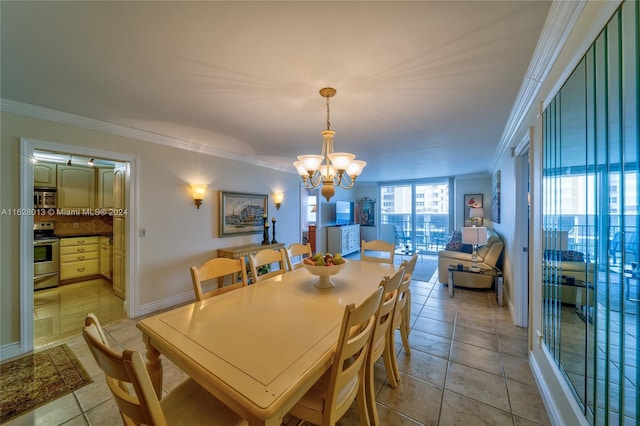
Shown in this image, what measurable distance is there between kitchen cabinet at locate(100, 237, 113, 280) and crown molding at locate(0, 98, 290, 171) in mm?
2686

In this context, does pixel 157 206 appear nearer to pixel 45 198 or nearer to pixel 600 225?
pixel 45 198

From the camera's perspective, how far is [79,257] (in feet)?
14.5

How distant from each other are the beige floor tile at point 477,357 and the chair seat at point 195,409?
2020mm

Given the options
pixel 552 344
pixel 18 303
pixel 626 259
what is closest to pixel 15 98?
pixel 18 303

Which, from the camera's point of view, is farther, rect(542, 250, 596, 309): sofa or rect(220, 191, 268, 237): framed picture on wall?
rect(220, 191, 268, 237): framed picture on wall

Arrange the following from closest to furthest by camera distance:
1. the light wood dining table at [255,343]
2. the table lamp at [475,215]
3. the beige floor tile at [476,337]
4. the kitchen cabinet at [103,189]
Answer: the light wood dining table at [255,343]
the beige floor tile at [476,337]
the kitchen cabinet at [103,189]
the table lamp at [475,215]

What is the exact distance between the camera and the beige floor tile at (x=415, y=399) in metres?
1.57

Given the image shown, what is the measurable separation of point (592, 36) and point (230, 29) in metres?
1.78

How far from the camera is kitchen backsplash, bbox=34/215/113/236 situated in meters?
4.43

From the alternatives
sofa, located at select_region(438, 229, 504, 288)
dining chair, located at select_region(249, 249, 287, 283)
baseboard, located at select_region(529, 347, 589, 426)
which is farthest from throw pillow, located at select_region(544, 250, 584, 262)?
sofa, located at select_region(438, 229, 504, 288)

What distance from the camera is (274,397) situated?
0.78 m

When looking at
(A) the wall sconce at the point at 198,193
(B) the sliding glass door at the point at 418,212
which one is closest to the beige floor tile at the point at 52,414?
(A) the wall sconce at the point at 198,193

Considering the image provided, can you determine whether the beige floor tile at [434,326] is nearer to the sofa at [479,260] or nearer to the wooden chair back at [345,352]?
the sofa at [479,260]

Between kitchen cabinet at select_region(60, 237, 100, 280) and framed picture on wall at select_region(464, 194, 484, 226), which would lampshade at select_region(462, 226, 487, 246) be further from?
kitchen cabinet at select_region(60, 237, 100, 280)
